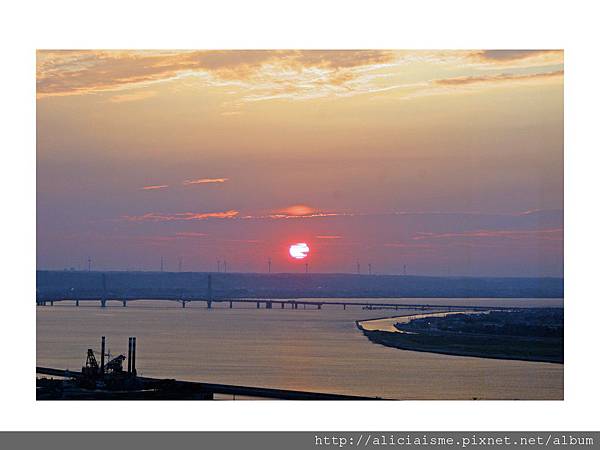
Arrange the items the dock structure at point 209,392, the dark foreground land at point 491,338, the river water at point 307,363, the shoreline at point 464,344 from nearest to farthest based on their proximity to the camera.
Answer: the dock structure at point 209,392 < the river water at point 307,363 < the dark foreground land at point 491,338 < the shoreline at point 464,344

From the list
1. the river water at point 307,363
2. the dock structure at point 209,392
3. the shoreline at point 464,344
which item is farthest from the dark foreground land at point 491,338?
the dock structure at point 209,392

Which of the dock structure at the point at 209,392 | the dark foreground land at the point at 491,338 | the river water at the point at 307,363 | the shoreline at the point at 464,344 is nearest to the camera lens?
the dock structure at the point at 209,392

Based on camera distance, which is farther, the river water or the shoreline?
the shoreline

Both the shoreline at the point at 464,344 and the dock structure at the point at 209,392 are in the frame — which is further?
the shoreline at the point at 464,344

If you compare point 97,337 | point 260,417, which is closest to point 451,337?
point 97,337

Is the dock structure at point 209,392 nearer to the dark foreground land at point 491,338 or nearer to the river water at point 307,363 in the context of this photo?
the river water at point 307,363

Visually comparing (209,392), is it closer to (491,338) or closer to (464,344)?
(464,344)

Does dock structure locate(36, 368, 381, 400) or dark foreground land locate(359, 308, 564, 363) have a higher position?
dock structure locate(36, 368, 381, 400)

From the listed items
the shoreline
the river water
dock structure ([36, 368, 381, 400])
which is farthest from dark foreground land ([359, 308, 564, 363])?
dock structure ([36, 368, 381, 400])

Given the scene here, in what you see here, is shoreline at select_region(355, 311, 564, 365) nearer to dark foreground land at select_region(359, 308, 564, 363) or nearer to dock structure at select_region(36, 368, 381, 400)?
dark foreground land at select_region(359, 308, 564, 363)
